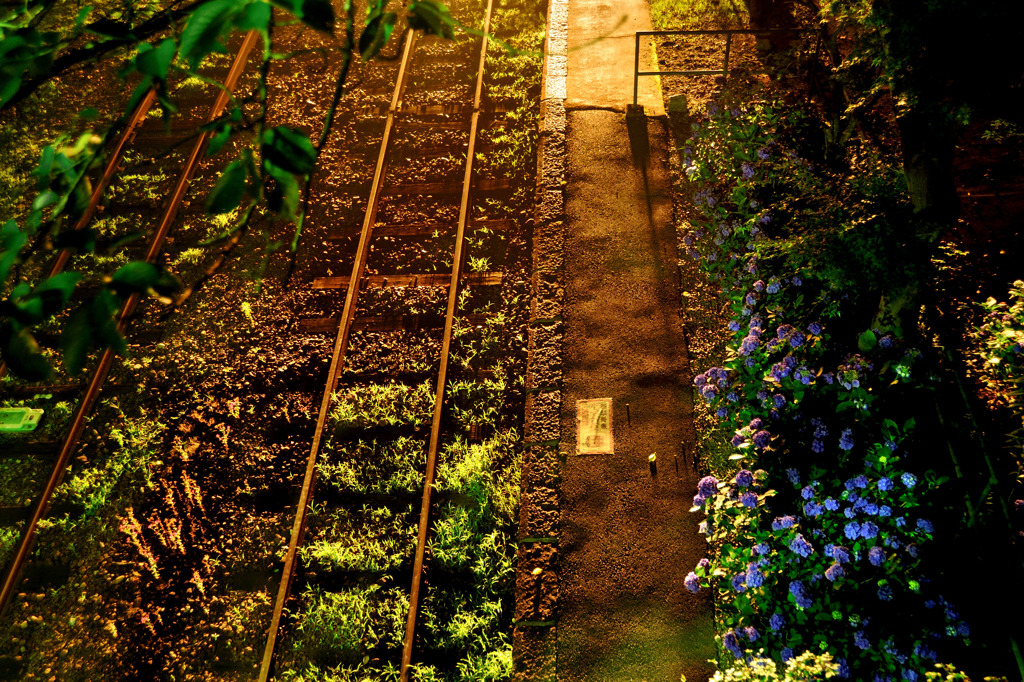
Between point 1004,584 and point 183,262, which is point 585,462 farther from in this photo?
point 183,262

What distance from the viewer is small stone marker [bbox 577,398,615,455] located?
517 centimetres

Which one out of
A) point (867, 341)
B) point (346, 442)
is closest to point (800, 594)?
point (867, 341)

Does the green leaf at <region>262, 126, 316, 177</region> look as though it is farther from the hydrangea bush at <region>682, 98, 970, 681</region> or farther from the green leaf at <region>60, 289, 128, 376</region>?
the hydrangea bush at <region>682, 98, 970, 681</region>

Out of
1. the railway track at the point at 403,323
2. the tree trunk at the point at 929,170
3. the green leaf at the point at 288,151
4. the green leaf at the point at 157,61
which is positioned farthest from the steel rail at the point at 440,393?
the tree trunk at the point at 929,170

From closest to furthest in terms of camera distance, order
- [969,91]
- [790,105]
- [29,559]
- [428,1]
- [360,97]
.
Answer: [428,1]
[969,91]
[29,559]
[790,105]
[360,97]

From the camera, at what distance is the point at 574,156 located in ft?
24.4

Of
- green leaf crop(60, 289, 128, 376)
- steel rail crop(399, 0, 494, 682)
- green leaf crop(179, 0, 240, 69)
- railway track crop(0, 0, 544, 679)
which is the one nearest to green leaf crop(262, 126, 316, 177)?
green leaf crop(179, 0, 240, 69)

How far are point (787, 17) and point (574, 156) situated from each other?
3552mm

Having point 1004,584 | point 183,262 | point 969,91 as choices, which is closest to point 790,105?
point 969,91

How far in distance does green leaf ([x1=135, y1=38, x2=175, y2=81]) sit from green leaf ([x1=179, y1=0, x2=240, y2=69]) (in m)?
0.11

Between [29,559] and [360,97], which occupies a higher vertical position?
[360,97]

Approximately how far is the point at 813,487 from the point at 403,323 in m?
3.72

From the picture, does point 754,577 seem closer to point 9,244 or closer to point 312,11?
point 312,11

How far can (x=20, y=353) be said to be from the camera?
1463 millimetres
